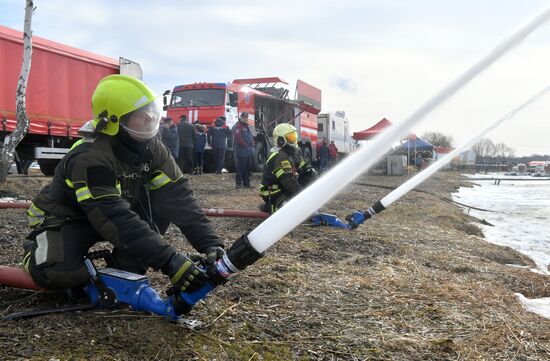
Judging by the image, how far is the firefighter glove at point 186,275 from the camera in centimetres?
248

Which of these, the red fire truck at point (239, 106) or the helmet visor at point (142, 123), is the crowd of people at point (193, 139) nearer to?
the red fire truck at point (239, 106)

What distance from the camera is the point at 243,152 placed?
11617 millimetres

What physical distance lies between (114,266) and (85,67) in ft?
36.4

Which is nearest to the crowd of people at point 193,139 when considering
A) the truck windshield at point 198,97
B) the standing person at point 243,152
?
the truck windshield at point 198,97

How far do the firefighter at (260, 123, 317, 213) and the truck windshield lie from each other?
8045 millimetres

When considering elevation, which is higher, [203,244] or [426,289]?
[203,244]

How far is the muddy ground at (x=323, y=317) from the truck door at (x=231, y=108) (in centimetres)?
957

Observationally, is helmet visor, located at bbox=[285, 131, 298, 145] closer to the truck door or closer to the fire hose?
the fire hose

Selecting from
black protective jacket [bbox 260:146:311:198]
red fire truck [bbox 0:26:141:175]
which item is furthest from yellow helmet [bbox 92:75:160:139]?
red fire truck [bbox 0:26:141:175]

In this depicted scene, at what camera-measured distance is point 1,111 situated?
10.5m

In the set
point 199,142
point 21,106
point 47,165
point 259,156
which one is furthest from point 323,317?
point 259,156

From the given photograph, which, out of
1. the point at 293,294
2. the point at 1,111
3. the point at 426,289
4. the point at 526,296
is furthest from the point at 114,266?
the point at 1,111

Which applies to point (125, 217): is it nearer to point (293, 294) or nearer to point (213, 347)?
point (213, 347)

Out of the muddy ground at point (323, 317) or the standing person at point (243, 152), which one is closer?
the muddy ground at point (323, 317)
